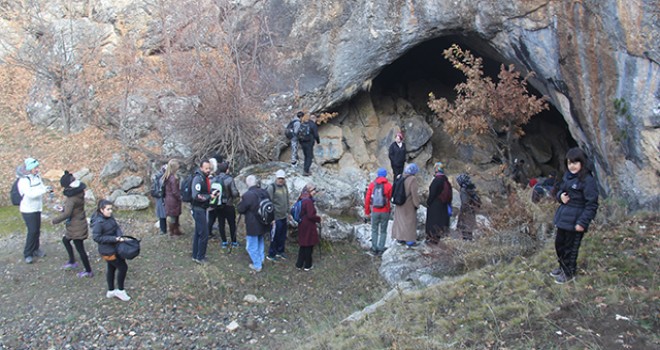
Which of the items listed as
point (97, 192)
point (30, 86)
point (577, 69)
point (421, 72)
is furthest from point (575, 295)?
point (30, 86)

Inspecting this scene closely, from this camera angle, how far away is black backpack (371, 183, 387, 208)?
31.4ft

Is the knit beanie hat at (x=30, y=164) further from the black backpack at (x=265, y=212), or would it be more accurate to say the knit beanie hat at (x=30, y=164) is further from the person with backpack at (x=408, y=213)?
the person with backpack at (x=408, y=213)

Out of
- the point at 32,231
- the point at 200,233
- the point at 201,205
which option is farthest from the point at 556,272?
the point at 32,231

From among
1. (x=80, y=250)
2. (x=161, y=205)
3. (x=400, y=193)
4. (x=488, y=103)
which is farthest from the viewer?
(x=488, y=103)

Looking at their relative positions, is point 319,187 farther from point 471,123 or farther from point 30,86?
point 30,86

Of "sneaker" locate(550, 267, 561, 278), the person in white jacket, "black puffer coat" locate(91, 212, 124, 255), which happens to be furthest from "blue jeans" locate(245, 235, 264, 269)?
"sneaker" locate(550, 267, 561, 278)

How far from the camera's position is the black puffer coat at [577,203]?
5.77m

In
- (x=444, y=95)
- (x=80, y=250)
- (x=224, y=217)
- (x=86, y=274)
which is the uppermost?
(x=444, y=95)

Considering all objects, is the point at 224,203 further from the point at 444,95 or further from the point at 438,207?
the point at 444,95

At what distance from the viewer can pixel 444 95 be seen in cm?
1717

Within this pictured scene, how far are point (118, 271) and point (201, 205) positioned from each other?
1.70 metres

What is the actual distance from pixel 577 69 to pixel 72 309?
399 inches

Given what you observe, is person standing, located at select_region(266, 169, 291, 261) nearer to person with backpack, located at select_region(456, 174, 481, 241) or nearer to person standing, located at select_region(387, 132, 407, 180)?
person with backpack, located at select_region(456, 174, 481, 241)

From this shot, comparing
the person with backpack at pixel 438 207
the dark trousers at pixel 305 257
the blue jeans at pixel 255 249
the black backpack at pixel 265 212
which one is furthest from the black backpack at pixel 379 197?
the blue jeans at pixel 255 249
